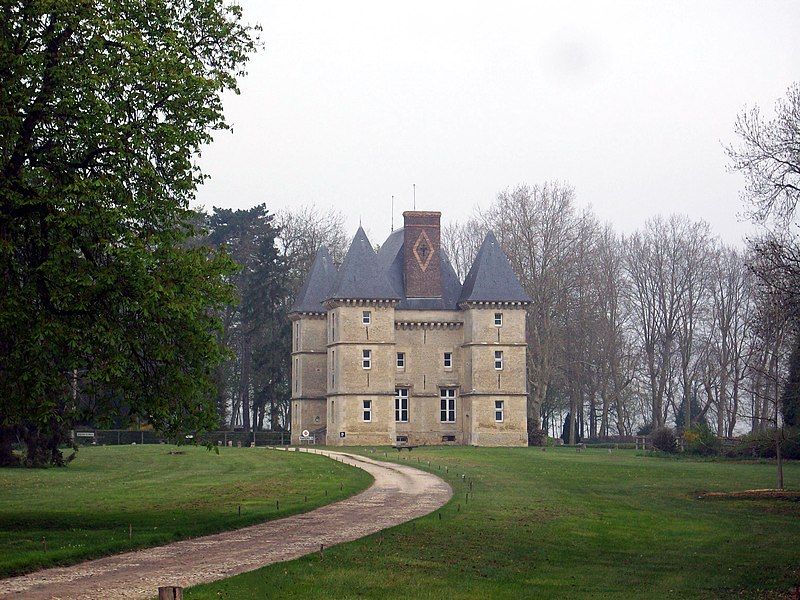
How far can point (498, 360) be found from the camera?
6750 centimetres

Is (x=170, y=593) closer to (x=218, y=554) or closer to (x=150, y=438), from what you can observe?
(x=218, y=554)

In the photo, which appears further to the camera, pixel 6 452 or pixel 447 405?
pixel 447 405

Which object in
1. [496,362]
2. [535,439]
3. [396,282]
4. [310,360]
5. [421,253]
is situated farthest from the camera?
[310,360]

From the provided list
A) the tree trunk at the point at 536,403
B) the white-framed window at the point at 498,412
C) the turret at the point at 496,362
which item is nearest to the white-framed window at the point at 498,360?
the turret at the point at 496,362

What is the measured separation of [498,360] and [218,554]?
50055mm

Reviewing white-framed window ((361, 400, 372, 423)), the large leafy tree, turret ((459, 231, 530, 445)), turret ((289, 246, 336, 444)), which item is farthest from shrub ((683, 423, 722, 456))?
the large leafy tree

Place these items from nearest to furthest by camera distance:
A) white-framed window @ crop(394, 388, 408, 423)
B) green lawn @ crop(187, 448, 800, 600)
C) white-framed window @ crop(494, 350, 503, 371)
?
1. green lawn @ crop(187, 448, 800, 600)
2. white-framed window @ crop(494, 350, 503, 371)
3. white-framed window @ crop(394, 388, 408, 423)

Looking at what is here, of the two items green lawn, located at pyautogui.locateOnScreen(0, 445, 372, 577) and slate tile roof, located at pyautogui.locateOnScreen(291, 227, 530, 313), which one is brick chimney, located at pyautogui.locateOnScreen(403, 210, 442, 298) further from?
green lawn, located at pyautogui.locateOnScreen(0, 445, 372, 577)

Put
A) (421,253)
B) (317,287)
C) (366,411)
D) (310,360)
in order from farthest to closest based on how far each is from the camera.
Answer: (317,287)
(310,360)
(421,253)
(366,411)

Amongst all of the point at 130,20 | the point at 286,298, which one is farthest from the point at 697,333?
the point at 130,20

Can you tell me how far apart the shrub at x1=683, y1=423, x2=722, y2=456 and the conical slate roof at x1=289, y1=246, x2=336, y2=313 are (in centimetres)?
2578

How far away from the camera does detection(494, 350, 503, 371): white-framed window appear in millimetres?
67375

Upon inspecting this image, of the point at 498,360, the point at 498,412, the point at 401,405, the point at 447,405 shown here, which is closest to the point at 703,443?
the point at 498,412

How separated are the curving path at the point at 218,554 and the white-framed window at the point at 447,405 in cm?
4022
